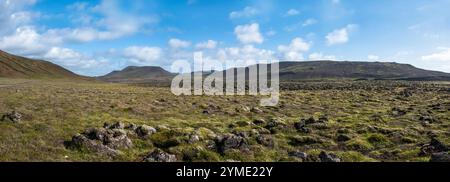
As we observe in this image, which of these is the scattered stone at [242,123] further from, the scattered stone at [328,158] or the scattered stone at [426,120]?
the scattered stone at [426,120]

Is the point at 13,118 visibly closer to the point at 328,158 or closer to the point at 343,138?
the point at 328,158

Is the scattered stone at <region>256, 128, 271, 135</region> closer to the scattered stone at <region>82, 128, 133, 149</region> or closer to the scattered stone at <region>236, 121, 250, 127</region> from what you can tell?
the scattered stone at <region>236, 121, 250, 127</region>

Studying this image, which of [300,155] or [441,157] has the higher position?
[441,157]

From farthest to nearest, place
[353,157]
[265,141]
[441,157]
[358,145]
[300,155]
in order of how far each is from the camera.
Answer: [358,145] < [265,141] < [353,157] < [300,155] < [441,157]

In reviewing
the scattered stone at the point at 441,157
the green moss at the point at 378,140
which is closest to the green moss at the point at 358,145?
the green moss at the point at 378,140

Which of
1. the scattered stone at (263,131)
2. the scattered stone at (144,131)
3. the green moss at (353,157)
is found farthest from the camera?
the scattered stone at (263,131)

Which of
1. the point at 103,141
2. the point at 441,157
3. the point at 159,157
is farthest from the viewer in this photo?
the point at 103,141

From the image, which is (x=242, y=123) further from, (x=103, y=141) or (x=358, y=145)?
(x=103, y=141)

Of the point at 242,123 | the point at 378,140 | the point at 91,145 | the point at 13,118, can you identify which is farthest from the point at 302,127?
the point at 13,118

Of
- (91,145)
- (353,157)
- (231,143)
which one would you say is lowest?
(353,157)

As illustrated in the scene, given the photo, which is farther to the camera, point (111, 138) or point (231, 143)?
point (231, 143)
